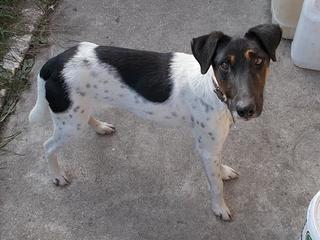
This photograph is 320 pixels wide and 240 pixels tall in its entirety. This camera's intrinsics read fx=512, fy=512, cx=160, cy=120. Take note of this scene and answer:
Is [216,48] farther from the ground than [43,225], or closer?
farther from the ground

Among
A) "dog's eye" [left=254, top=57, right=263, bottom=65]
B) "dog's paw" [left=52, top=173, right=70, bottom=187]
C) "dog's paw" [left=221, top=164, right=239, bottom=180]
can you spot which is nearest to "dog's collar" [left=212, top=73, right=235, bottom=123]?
"dog's eye" [left=254, top=57, right=263, bottom=65]

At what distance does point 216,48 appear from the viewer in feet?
9.55

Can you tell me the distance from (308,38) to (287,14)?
1.30 feet

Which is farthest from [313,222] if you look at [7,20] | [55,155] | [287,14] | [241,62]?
[7,20]

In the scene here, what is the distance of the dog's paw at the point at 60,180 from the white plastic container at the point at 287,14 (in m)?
2.42

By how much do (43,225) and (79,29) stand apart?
2174mm

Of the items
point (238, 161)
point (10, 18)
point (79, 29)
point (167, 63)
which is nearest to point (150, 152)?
point (238, 161)

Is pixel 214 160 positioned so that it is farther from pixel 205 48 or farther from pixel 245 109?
pixel 205 48

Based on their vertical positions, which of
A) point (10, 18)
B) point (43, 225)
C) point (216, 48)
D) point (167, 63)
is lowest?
point (43, 225)

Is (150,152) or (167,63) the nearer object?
(167,63)

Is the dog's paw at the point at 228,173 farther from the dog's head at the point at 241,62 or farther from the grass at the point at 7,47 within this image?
the grass at the point at 7,47

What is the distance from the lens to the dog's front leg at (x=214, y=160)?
328 cm

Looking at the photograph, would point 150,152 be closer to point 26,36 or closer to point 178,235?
point 178,235

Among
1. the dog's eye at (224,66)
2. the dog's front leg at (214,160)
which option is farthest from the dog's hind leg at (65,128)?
the dog's eye at (224,66)
